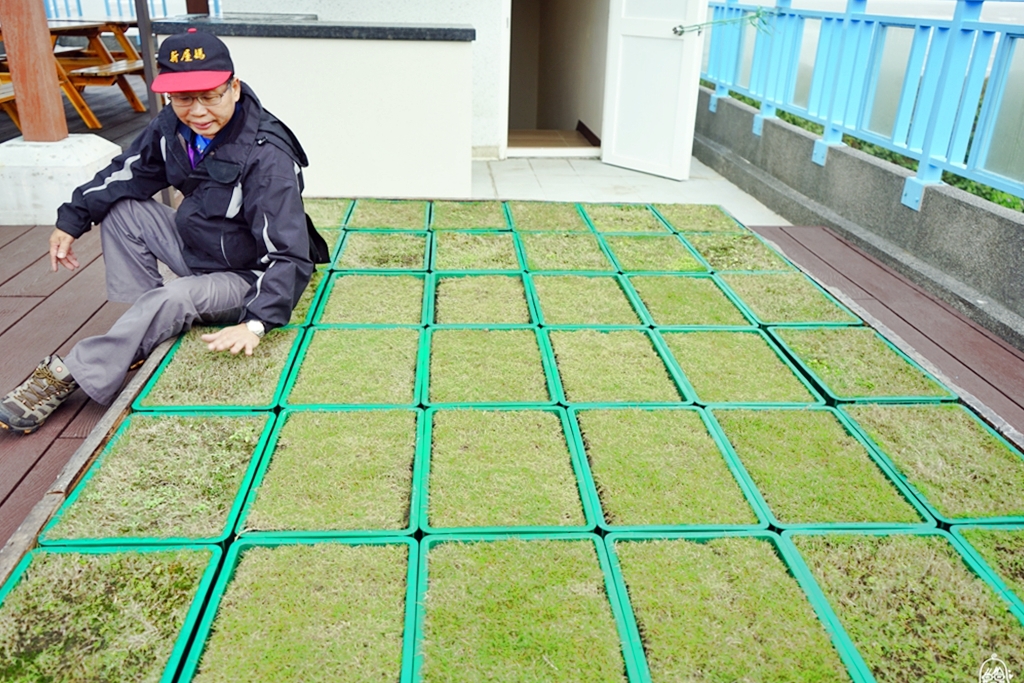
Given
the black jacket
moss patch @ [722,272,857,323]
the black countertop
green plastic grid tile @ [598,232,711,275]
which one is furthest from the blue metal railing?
the black jacket

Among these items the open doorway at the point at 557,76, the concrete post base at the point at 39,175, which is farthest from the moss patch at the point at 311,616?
the open doorway at the point at 557,76

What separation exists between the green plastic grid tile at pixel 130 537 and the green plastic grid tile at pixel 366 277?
653 mm

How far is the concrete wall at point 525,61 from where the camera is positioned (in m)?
9.02

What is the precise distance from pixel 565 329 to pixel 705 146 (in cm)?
401

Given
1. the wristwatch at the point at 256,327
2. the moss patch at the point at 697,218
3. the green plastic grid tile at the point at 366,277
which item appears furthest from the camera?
the moss patch at the point at 697,218

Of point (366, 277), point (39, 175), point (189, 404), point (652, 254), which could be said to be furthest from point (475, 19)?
point (189, 404)

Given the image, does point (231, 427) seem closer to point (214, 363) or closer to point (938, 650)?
point (214, 363)

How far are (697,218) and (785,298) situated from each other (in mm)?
1128

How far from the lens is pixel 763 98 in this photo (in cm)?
516

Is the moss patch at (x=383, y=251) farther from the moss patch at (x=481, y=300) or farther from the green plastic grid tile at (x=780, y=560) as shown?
the green plastic grid tile at (x=780, y=560)

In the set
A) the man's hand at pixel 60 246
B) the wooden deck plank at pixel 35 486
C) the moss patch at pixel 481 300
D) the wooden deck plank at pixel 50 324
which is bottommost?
the wooden deck plank at pixel 35 486

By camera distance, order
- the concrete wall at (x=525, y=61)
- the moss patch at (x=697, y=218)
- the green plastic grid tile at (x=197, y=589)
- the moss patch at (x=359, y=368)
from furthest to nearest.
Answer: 1. the concrete wall at (x=525, y=61)
2. the moss patch at (x=697, y=218)
3. the moss patch at (x=359, y=368)
4. the green plastic grid tile at (x=197, y=589)

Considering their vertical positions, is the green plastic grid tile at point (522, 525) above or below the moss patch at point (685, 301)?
below

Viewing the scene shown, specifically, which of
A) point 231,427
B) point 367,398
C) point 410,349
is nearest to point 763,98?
point 410,349
